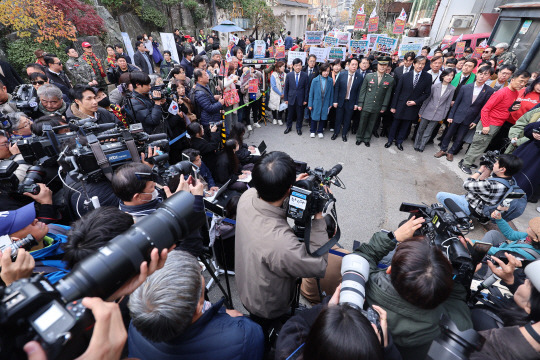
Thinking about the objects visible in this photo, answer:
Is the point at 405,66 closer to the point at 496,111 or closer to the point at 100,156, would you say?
the point at 496,111

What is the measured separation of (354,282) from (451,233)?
32.5 inches

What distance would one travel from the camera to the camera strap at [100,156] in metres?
2.12

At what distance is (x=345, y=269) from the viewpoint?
150 cm

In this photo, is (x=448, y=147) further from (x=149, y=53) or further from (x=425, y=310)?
(x=149, y=53)

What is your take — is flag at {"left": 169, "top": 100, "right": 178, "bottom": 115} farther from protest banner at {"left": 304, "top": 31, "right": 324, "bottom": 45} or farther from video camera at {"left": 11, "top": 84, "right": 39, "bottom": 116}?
protest banner at {"left": 304, "top": 31, "right": 324, "bottom": 45}

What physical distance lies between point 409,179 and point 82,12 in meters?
13.3

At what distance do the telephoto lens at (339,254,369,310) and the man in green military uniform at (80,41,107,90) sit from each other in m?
9.06

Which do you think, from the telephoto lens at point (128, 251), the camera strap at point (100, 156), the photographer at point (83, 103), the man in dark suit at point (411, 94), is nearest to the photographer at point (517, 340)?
the telephoto lens at point (128, 251)

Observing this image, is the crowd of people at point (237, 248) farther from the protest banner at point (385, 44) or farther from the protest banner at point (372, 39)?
the protest banner at point (372, 39)

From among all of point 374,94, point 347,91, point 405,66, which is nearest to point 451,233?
point 374,94

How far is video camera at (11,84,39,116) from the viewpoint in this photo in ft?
11.0

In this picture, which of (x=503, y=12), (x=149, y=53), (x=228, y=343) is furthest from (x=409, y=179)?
(x=503, y=12)

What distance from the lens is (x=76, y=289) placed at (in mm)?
930

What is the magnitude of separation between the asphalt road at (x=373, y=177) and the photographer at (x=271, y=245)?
119 cm
